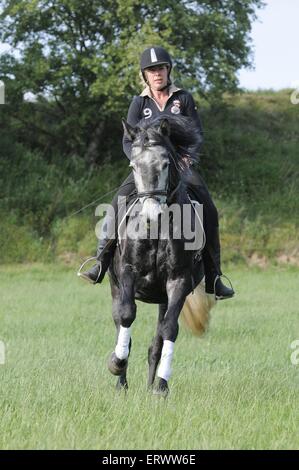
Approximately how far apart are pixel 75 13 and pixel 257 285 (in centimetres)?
1247

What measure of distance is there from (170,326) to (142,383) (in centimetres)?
160

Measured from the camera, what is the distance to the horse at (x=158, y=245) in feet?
22.6

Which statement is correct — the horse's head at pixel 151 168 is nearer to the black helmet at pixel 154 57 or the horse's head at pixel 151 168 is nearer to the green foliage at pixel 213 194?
the black helmet at pixel 154 57

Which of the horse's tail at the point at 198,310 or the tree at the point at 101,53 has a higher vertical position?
the tree at the point at 101,53

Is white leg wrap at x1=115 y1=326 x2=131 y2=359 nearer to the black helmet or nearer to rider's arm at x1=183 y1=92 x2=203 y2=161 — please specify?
rider's arm at x1=183 y1=92 x2=203 y2=161

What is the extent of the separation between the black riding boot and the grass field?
89 centimetres

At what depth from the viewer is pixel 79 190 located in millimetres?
27266

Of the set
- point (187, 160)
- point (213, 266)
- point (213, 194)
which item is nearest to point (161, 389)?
point (213, 266)

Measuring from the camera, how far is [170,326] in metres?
7.18

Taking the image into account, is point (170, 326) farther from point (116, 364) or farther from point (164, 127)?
point (164, 127)

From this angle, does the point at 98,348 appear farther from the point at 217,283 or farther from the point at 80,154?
the point at 80,154

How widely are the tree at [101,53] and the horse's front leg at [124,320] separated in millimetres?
18826

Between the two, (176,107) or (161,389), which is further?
(176,107)

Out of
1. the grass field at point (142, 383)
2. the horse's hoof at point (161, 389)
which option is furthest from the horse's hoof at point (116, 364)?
the horse's hoof at point (161, 389)
